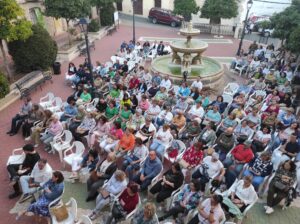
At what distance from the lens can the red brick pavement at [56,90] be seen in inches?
289

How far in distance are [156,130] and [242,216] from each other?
3.95m

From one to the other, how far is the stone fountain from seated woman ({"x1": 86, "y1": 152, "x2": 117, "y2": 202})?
8.08 metres

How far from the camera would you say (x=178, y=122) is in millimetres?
9367

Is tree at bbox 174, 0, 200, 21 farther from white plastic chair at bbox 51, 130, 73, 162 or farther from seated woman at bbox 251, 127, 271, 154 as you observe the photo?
white plastic chair at bbox 51, 130, 73, 162

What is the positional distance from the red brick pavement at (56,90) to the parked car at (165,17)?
1.01 m

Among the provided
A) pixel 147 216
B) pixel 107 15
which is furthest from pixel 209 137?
pixel 107 15

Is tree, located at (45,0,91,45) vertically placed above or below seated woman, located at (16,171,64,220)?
above

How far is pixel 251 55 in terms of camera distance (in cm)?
1747

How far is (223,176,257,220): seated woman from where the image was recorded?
6280 mm

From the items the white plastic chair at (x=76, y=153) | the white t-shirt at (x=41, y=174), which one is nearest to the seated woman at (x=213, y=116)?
the white plastic chair at (x=76, y=153)

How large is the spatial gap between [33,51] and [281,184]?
12795 mm

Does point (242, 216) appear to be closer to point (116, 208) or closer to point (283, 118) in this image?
point (116, 208)

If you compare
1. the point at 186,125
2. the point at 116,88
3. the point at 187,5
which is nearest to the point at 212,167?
the point at 186,125

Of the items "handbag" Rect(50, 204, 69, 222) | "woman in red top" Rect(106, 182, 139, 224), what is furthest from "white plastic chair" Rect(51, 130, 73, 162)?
"woman in red top" Rect(106, 182, 139, 224)
